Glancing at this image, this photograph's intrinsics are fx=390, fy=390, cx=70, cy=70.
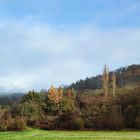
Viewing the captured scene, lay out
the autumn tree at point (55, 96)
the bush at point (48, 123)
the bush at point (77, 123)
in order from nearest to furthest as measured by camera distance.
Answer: the bush at point (77, 123), the bush at point (48, 123), the autumn tree at point (55, 96)

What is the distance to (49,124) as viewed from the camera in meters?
58.4

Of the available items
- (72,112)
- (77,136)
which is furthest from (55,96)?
(77,136)

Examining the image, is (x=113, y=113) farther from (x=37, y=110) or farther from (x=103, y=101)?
(x=37, y=110)

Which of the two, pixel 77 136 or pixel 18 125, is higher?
pixel 18 125

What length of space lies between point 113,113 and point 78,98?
1679 centimetres

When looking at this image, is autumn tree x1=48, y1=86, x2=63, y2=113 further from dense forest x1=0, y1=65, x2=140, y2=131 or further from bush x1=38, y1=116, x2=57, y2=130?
Answer: bush x1=38, y1=116, x2=57, y2=130

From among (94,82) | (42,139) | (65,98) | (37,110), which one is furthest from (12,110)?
(94,82)

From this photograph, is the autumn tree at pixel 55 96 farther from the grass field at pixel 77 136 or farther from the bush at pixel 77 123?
the grass field at pixel 77 136

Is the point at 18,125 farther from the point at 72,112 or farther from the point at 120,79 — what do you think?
the point at 120,79

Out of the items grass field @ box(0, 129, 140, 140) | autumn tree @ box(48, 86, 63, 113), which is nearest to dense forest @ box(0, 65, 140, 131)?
autumn tree @ box(48, 86, 63, 113)

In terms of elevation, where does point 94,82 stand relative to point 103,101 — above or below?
above

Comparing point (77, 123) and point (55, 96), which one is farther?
point (55, 96)

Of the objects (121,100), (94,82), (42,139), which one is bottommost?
(42,139)

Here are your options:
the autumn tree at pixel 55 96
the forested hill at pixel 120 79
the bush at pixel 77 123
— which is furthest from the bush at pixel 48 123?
the forested hill at pixel 120 79
